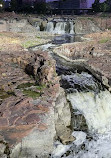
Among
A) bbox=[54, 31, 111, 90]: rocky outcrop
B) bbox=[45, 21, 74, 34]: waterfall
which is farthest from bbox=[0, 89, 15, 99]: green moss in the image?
bbox=[45, 21, 74, 34]: waterfall

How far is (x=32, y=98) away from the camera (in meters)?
10.4

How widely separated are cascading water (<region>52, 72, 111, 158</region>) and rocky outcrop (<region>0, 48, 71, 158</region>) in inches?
26.3

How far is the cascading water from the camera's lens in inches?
411

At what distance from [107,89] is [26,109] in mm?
7136

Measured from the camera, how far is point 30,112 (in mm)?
9242

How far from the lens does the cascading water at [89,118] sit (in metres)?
10.4

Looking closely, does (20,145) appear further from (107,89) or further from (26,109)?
(107,89)

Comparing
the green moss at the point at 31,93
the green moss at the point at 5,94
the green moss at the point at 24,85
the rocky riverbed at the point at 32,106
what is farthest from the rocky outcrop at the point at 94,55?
the green moss at the point at 5,94

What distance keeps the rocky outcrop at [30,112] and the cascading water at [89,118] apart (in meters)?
0.67

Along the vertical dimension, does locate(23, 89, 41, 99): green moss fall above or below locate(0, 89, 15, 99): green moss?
above

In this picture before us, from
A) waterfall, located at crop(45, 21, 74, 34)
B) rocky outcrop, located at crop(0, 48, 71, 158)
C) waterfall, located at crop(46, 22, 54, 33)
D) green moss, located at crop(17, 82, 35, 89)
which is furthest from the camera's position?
waterfall, located at crop(46, 22, 54, 33)

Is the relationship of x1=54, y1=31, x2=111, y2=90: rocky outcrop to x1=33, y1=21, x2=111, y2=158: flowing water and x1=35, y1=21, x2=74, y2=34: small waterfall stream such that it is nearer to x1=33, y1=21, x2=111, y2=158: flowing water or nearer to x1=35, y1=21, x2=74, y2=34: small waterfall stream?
x1=33, y1=21, x2=111, y2=158: flowing water

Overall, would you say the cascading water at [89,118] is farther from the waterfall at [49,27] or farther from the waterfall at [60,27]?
the waterfall at [49,27]

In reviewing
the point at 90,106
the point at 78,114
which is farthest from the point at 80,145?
the point at 90,106
